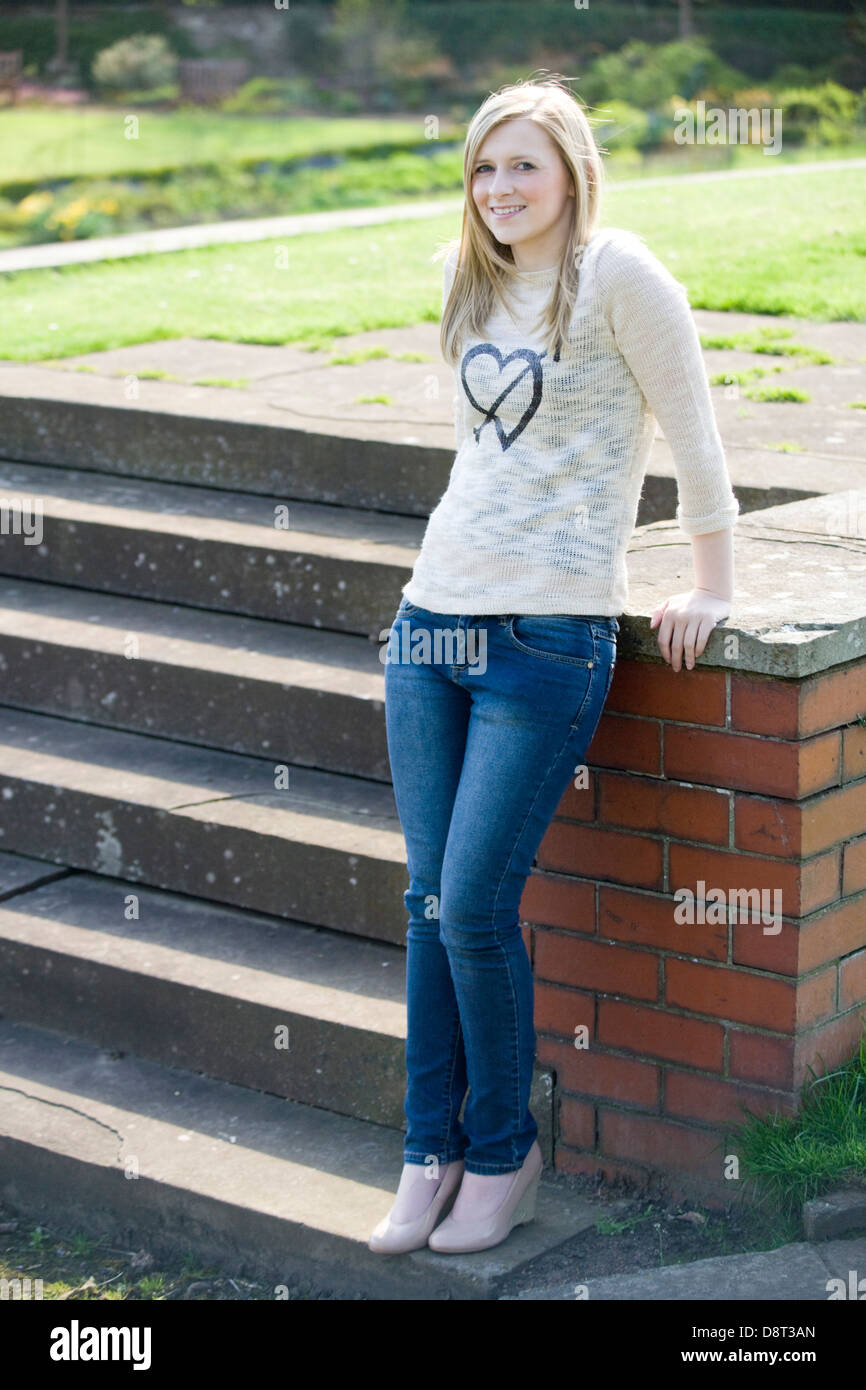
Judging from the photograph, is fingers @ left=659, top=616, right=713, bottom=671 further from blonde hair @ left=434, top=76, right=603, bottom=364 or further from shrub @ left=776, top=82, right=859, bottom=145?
shrub @ left=776, top=82, right=859, bottom=145

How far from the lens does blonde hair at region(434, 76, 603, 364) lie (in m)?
2.70

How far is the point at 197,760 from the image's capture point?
13.9 feet

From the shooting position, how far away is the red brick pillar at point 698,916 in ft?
9.14

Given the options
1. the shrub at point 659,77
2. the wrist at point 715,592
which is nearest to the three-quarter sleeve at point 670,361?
the wrist at point 715,592

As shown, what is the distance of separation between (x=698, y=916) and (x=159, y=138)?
24.4 m

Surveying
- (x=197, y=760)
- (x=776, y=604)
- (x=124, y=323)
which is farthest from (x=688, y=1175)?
(x=124, y=323)

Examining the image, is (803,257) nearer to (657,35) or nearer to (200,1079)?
(200,1079)

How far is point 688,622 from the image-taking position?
9.05 ft

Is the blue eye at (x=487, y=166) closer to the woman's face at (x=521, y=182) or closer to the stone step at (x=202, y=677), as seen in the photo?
the woman's face at (x=521, y=182)

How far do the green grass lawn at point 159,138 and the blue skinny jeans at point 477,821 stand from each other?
60.1 ft

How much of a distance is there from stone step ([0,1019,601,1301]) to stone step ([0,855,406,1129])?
0.06m

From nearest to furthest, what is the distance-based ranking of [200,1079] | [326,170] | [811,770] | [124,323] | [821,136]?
[811,770]
[200,1079]
[124,323]
[821,136]
[326,170]
